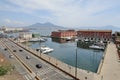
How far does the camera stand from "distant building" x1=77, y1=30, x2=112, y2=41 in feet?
453

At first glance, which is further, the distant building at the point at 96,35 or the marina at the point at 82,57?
the distant building at the point at 96,35

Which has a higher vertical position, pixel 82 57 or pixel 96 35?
pixel 96 35

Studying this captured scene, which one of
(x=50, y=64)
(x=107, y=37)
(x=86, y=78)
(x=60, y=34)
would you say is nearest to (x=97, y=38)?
(x=107, y=37)

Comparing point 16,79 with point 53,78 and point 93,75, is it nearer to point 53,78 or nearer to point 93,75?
point 53,78

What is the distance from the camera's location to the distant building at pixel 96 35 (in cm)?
13812

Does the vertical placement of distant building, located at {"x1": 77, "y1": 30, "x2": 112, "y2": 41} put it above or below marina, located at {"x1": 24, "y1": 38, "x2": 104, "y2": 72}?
above

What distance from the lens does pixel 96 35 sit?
144375 millimetres

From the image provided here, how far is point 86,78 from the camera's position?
35250mm

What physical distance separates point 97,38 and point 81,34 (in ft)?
58.7

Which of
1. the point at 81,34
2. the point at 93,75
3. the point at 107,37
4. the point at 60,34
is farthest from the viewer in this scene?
the point at 60,34

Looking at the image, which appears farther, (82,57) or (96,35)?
(96,35)

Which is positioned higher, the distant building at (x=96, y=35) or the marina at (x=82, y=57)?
the distant building at (x=96, y=35)

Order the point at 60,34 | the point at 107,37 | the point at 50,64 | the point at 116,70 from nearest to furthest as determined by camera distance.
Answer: the point at 116,70, the point at 50,64, the point at 107,37, the point at 60,34

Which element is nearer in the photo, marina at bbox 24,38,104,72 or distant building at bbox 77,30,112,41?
marina at bbox 24,38,104,72
